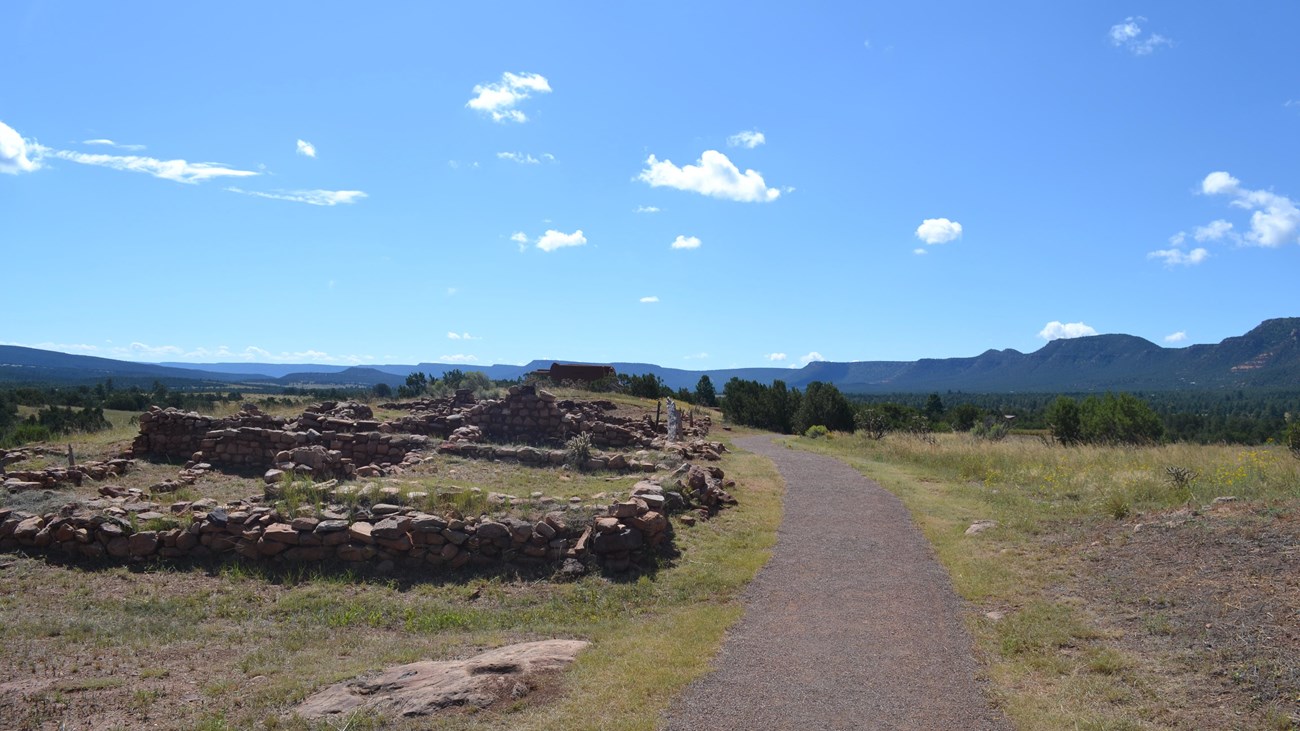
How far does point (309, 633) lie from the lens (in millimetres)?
7699

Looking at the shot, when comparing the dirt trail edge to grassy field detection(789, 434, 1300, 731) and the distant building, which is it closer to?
grassy field detection(789, 434, 1300, 731)

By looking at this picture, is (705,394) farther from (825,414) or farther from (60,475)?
(60,475)

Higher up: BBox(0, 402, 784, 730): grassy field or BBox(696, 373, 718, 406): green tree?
BBox(696, 373, 718, 406): green tree

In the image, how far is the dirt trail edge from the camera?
18.7 feet

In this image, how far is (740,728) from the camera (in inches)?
215

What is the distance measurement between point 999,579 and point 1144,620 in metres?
2.24

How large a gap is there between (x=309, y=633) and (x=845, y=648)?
17.8ft

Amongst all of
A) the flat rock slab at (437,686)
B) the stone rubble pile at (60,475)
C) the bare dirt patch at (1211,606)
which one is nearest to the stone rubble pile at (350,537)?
the stone rubble pile at (60,475)

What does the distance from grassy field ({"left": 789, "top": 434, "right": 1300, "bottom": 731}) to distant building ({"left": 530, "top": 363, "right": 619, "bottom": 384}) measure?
40328 mm

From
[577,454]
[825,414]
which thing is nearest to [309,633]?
[577,454]

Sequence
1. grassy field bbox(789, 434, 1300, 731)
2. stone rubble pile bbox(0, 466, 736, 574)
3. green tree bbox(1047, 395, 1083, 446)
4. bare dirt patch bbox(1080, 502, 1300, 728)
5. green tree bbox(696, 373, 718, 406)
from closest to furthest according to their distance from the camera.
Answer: bare dirt patch bbox(1080, 502, 1300, 728)
grassy field bbox(789, 434, 1300, 731)
stone rubble pile bbox(0, 466, 736, 574)
green tree bbox(1047, 395, 1083, 446)
green tree bbox(696, 373, 718, 406)

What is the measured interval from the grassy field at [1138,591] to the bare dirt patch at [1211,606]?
0.05ft

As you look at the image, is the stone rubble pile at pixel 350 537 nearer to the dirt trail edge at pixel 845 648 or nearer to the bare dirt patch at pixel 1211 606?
the dirt trail edge at pixel 845 648

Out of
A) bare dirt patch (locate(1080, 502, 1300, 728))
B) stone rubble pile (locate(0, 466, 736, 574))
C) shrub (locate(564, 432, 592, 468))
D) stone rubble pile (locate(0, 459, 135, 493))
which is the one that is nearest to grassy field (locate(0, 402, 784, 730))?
stone rubble pile (locate(0, 466, 736, 574))
